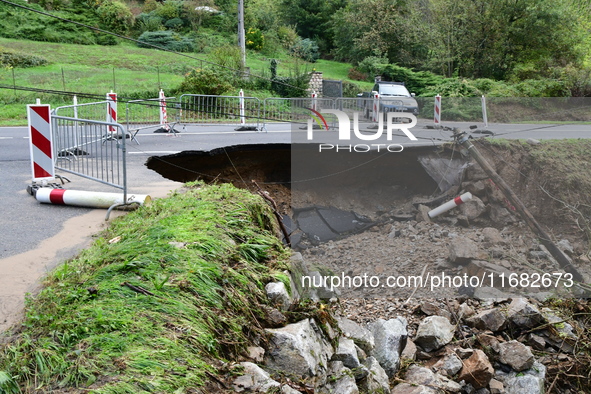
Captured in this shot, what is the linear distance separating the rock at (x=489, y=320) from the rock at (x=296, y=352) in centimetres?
296

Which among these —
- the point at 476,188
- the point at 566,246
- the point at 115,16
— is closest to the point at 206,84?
the point at 476,188

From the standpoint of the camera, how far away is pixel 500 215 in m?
9.90

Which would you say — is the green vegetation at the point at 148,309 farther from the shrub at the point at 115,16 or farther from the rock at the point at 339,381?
the shrub at the point at 115,16

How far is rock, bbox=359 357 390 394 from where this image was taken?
430 cm

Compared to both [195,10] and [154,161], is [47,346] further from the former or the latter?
[195,10]

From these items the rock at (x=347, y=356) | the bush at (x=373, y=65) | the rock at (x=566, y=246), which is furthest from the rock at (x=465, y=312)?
the bush at (x=373, y=65)

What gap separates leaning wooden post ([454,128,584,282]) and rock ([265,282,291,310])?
5677 mm

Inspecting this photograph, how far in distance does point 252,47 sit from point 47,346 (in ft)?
121

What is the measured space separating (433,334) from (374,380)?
166 cm

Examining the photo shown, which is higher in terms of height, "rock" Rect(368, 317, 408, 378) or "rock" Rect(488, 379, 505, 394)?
"rock" Rect(368, 317, 408, 378)

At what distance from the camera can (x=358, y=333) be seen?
521 cm

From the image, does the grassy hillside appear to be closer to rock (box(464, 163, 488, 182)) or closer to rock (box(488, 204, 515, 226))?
rock (box(464, 163, 488, 182))

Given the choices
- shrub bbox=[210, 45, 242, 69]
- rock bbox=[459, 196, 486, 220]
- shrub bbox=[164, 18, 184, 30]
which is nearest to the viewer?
rock bbox=[459, 196, 486, 220]

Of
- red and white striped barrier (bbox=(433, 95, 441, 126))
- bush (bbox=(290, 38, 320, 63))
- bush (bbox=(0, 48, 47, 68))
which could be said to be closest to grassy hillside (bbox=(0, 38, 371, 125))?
bush (bbox=(0, 48, 47, 68))
